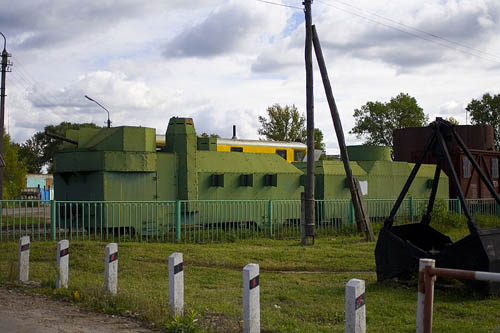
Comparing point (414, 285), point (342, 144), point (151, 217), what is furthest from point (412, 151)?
point (414, 285)

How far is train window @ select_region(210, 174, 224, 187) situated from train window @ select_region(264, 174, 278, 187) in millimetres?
1738

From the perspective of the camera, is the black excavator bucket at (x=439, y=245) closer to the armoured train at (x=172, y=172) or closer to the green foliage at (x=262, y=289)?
the green foliage at (x=262, y=289)

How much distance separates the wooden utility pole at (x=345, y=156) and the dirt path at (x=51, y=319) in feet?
33.3

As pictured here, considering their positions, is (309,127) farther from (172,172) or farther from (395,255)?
(395,255)

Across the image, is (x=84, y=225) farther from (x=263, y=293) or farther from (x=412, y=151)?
(x=412, y=151)

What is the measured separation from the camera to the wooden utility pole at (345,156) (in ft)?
55.5

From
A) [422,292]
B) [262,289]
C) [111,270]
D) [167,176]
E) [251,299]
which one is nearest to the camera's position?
[422,292]

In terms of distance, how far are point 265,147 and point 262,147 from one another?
17cm

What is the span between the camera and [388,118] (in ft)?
226

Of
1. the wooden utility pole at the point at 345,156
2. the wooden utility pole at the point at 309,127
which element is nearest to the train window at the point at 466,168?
the wooden utility pole at the point at 345,156

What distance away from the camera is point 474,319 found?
298 inches

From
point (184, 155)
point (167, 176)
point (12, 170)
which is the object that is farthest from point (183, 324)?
point (12, 170)

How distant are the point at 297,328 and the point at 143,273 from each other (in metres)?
4.76

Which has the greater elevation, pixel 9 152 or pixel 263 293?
pixel 9 152
